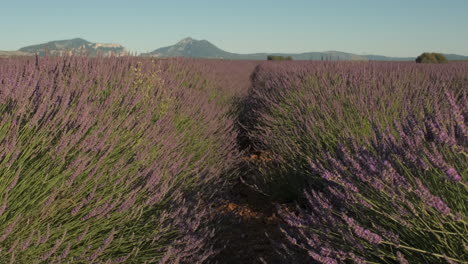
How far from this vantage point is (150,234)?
2035 mm

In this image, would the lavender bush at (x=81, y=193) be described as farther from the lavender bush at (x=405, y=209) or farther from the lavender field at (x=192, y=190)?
the lavender bush at (x=405, y=209)

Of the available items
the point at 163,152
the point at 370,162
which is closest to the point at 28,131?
the point at 163,152

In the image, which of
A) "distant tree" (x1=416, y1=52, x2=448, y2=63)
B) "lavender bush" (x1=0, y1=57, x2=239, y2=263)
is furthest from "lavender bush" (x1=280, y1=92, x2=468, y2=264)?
"distant tree" (x1=416, y1=52, x2=448, y2=63)

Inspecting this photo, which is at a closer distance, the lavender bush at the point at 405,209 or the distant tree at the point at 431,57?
the lavender bush at the point at 405,209

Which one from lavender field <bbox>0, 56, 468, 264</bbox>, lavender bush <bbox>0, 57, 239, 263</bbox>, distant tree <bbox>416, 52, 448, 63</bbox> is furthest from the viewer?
distant tree <bbox>416, 52, 448, 63</bbox>

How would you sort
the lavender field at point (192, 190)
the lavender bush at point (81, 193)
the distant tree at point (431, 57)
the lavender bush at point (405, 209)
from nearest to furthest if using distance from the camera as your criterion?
the lavender bush at point (405, 209)
the lavender field at point (192, 190)
the lavender bush at point (81, 193)
the distant tree at point (431, 57)

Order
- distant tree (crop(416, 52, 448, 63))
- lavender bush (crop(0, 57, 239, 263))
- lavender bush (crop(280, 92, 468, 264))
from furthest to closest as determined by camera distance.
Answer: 1. distant tree (crop(416, 52, 448, 63))
2. lavender bush (crop(0, 57, 239, 263))
3. lavender bush (crop(280, 92, 468, 264))

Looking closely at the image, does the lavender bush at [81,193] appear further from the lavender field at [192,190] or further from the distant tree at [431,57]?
the distant tree at [431,57]

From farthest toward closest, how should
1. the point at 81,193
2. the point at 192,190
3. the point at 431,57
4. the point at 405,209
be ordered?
the point at 431,57 < the point at 192,190 < the point at 81,193 < the point at 405,209

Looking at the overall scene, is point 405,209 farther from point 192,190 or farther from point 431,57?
point 431,57

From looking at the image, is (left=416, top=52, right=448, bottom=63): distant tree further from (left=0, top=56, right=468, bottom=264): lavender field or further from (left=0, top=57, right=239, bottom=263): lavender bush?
(left=0, top=57, right=239, bottom=263): lavender bush

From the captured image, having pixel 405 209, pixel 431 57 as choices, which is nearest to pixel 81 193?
pixel 405 209

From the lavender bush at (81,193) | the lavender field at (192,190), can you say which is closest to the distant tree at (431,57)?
the lavender field at (192,190)

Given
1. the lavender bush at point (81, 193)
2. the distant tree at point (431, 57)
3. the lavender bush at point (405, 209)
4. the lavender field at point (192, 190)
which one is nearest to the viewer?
the lavender bush at point (405, 209)
